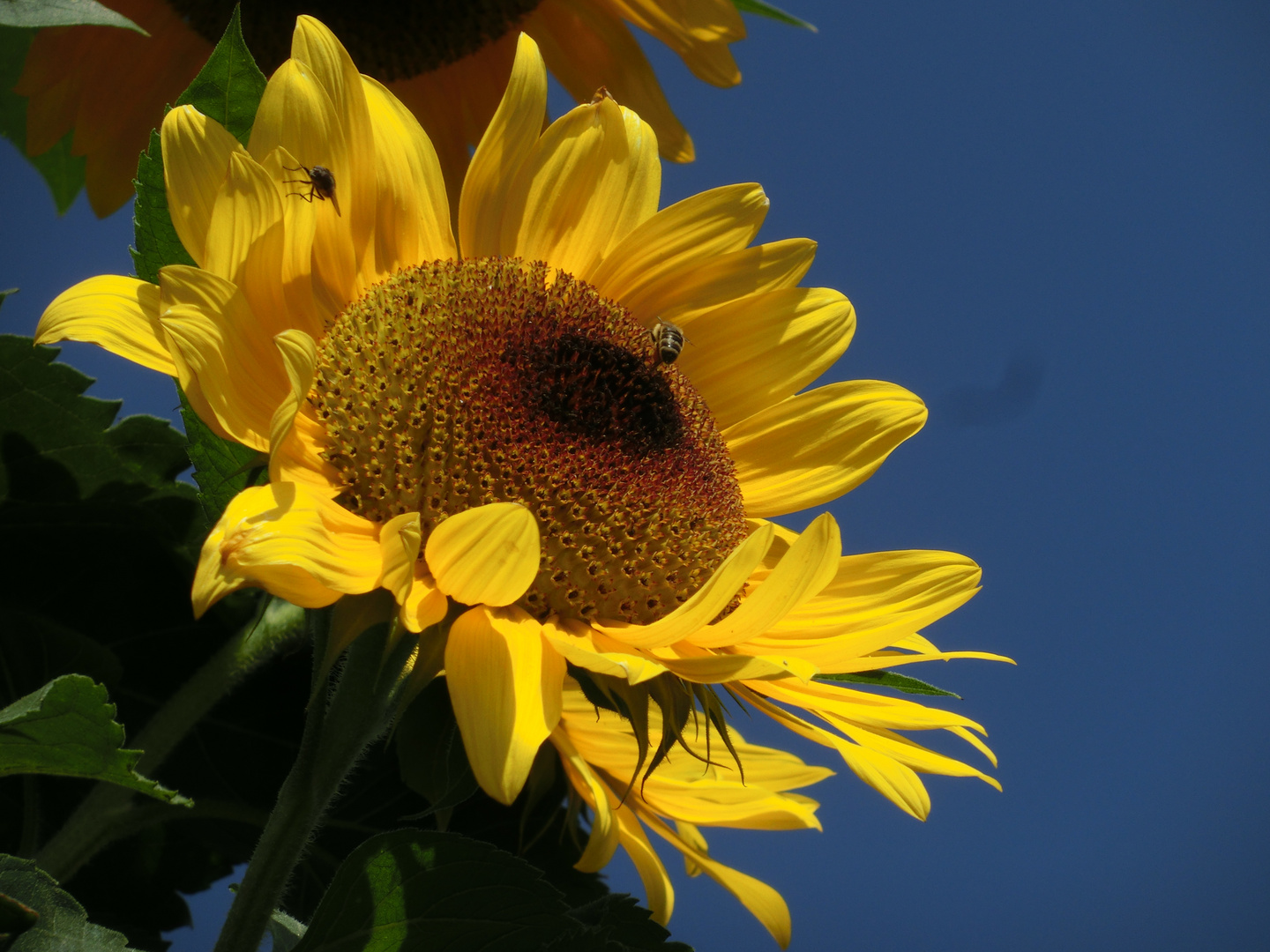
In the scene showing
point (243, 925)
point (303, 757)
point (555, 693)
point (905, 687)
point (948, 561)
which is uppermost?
point (948, 561)

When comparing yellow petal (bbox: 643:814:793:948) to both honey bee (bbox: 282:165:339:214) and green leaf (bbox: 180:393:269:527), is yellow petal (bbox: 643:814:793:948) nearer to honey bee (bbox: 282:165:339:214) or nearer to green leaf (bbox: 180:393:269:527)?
green leaf (bbox: 180:393:269:527)

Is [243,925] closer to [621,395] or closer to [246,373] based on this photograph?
[246,373]

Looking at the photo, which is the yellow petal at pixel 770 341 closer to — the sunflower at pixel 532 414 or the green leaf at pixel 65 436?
the sunflower at pixel 532 414

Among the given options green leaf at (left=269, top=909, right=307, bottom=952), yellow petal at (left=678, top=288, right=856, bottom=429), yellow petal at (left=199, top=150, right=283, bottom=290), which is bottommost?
green leaf at (left=269, top=909, right=307, bottom=952)

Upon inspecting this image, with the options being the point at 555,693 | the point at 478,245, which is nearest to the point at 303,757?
the point at 555,693

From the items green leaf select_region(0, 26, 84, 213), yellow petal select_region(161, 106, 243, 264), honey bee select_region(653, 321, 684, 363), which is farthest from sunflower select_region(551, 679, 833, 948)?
green leaf select_region(0, 26, 84, 213)

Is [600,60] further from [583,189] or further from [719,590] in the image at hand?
[719,590]
